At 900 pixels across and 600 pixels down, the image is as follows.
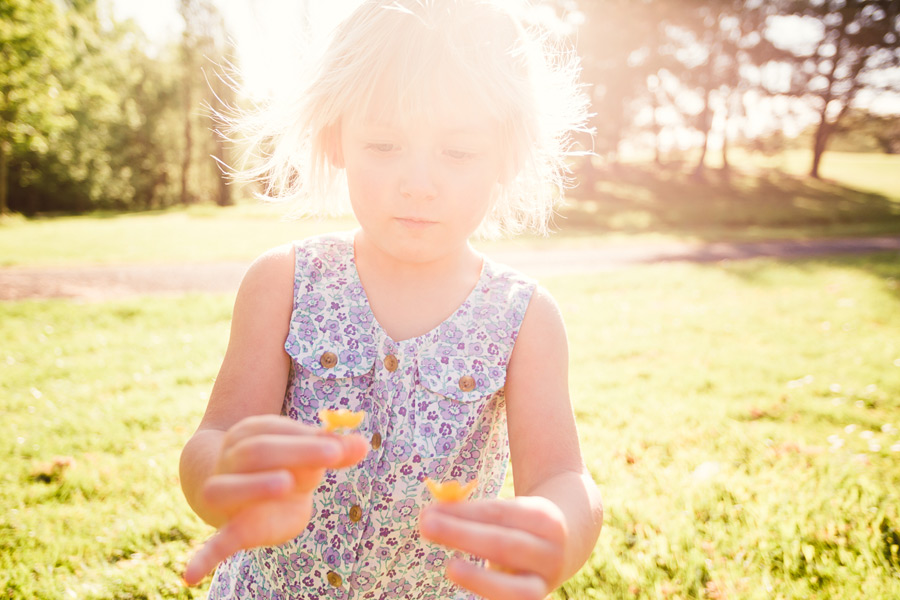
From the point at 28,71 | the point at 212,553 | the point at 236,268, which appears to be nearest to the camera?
the point at 212,553

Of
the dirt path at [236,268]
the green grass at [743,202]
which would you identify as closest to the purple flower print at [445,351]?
the dirt path at [236,268]

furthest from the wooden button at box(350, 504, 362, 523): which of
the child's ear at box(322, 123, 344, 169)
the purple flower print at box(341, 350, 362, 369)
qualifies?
the child's ear at box(322, 123, 344, 169)

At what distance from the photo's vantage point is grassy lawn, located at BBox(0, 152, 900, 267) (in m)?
12.3

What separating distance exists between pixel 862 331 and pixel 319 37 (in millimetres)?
6585

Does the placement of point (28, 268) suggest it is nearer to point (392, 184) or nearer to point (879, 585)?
point (392, 184)

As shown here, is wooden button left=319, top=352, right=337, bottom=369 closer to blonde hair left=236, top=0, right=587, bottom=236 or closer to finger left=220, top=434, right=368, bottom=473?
blonde hair left=236, top=0, right=587, bottom=236

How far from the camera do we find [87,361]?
4.88 m

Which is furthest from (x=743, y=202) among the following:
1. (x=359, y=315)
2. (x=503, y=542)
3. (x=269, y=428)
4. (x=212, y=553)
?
(x=212, y=553)

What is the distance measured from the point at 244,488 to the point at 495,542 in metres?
0.38

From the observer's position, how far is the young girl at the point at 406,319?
4.74ft

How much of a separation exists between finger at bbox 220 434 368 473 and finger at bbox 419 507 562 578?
0.49 ft

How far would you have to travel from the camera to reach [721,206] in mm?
22828

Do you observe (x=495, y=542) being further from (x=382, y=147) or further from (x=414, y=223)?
(x=382, y=147)

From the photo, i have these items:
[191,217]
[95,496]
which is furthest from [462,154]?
[191,217]
